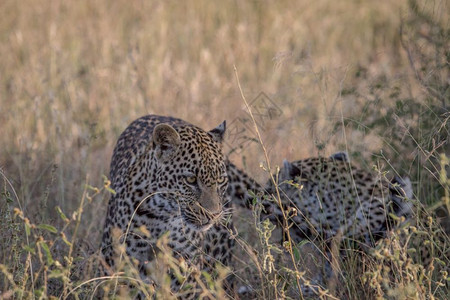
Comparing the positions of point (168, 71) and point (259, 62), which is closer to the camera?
point (168, 71)

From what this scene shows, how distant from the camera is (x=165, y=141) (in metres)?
5.74

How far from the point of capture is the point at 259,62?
485 inches

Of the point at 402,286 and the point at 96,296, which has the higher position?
the point at 402,286

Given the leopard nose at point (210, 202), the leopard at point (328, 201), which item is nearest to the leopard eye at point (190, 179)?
the leopard nose at point (210, 202)

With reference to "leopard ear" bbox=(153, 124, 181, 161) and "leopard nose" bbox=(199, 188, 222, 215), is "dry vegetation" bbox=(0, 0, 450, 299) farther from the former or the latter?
"leopard ear" bbox=(153, 124, 181, 161)

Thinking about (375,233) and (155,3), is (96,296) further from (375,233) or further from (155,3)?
(155,3)

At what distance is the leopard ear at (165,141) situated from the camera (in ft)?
18.7

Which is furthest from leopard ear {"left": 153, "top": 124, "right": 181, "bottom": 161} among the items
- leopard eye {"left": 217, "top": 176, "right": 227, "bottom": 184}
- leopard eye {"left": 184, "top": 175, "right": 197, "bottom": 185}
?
leopard eye {"left": 217, "top": 176, "right": 227, "bottom": 184}

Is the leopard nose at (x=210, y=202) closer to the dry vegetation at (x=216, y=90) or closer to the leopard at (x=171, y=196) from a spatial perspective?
the leopard at (x=171, y=196)

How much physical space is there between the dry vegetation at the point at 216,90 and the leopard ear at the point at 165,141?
21.8 inches

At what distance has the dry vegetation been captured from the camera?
642cm

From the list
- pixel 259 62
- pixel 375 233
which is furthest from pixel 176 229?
pixel 259 62

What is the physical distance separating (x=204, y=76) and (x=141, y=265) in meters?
6.36

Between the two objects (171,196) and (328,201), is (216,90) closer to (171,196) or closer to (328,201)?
(328,201)
